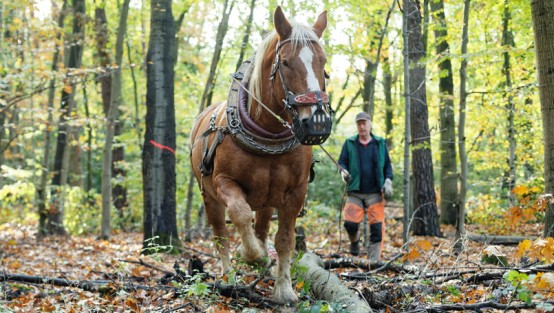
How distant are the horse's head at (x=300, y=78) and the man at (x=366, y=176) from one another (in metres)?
4.13

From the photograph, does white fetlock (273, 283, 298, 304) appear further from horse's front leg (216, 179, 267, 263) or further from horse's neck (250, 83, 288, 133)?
horse's neck (250, 83, 288, 133)

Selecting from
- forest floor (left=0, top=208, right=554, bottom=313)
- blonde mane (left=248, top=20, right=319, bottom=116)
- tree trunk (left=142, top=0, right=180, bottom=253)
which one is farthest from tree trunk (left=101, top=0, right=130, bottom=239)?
blonde mane (left=248, top=20, right=319, bottom=116)

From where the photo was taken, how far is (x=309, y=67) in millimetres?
4199

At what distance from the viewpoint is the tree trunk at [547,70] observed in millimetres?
5582

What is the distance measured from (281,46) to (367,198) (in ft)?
15.1

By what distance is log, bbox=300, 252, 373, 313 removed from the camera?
155 inches

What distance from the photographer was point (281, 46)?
443cm

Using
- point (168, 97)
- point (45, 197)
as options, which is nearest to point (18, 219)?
point (45, 197)

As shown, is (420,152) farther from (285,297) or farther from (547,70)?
(285,297)

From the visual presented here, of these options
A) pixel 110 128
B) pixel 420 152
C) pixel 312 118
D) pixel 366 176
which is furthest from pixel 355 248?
pixel 110 128

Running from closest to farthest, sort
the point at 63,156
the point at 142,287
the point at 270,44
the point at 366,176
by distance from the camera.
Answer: the point at 270,44
the point at 142,287
the point at 366,176
the point at 63,156

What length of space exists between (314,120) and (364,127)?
15.3 ft

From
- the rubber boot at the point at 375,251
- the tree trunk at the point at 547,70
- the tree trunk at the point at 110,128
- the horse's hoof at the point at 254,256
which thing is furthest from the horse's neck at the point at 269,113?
the tree trunk at the point at 110,128

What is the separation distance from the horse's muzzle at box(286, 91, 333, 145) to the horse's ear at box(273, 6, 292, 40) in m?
0.63
